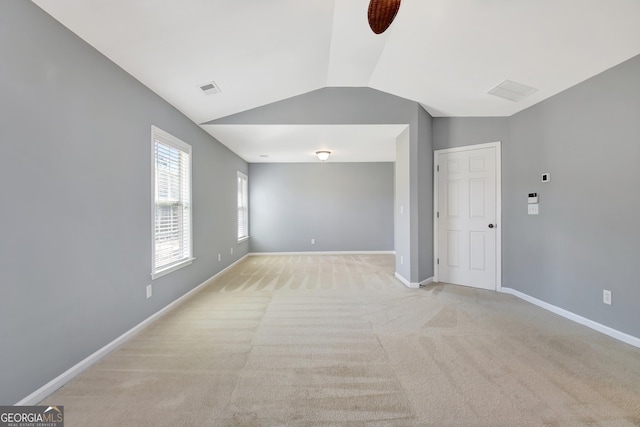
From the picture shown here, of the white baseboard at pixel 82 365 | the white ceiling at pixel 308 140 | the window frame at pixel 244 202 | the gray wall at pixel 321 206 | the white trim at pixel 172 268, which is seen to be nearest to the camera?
the white baseboard at pixel 82 365

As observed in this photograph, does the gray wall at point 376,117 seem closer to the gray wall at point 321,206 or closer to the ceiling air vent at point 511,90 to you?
the ceiling air vent at point 511,90

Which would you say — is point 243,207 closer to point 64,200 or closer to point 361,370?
point 64,200

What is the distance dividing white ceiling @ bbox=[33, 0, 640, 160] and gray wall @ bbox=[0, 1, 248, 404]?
0.27 metres

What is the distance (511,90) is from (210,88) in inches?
141

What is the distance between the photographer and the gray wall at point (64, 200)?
1.47m

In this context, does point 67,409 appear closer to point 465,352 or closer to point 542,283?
point 465,352

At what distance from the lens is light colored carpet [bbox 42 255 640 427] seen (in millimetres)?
1501

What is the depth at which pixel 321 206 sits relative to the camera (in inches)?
275

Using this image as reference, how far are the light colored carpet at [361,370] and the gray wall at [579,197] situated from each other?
41cm

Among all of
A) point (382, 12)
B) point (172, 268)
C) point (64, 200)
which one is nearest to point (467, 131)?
point (382, 12)

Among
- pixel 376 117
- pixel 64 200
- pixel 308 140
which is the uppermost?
pixel 376 117

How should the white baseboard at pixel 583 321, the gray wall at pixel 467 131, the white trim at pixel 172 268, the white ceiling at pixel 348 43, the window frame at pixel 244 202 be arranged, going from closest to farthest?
the white ceiling at pixel 348 43 → the white baseboard at pixel 583 321 → the white trim at pixel 172 268 → the gray wall at pixel 467 131 → the window frame at pixel 244 202
